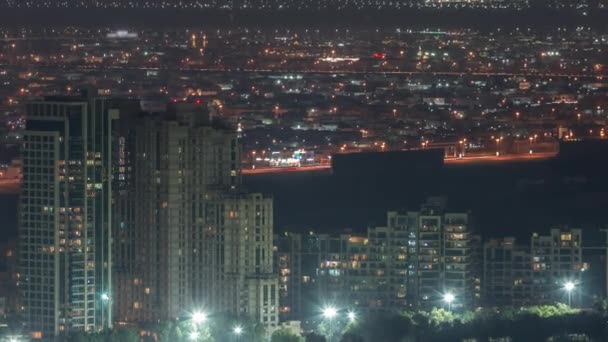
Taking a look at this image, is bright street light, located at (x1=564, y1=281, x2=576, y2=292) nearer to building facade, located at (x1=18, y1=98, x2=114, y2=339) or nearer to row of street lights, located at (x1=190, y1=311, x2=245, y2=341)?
row of street lights, located at (x1=190, y1=311, x2=245, y2=341)

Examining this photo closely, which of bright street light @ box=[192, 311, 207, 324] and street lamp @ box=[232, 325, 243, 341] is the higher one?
bright street light @ box=[192, 311, 207, 324]

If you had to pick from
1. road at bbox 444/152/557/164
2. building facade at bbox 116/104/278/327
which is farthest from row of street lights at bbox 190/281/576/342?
road at bbox 444/152/557/164

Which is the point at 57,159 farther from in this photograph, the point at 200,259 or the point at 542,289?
the point at 542,289

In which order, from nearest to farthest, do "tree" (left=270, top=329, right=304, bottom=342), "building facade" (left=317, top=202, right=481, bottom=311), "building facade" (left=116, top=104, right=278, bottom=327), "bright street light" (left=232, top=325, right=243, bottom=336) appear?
"tree" (left=270, top=329, right=304, bottom=342)
"bright street light" (left=232, top=325, right=243, bottom=336)
"building facade" (left=116, top=104, right=278, bottom=327)
"building facade" (left=317, top=202, right=481, bottom=311)

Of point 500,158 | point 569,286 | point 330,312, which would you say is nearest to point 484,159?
point 500,158

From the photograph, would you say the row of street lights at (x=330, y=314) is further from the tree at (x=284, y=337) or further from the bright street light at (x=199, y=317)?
the tree at (x=284, y=337)

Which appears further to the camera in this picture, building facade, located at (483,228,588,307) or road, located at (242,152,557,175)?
road, located at (242,152,557,175)

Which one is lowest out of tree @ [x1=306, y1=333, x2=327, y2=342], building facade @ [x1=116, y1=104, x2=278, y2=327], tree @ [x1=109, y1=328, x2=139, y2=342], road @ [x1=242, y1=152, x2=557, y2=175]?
tree @ [x1=306, y1=333, x2=327, y2=342]
